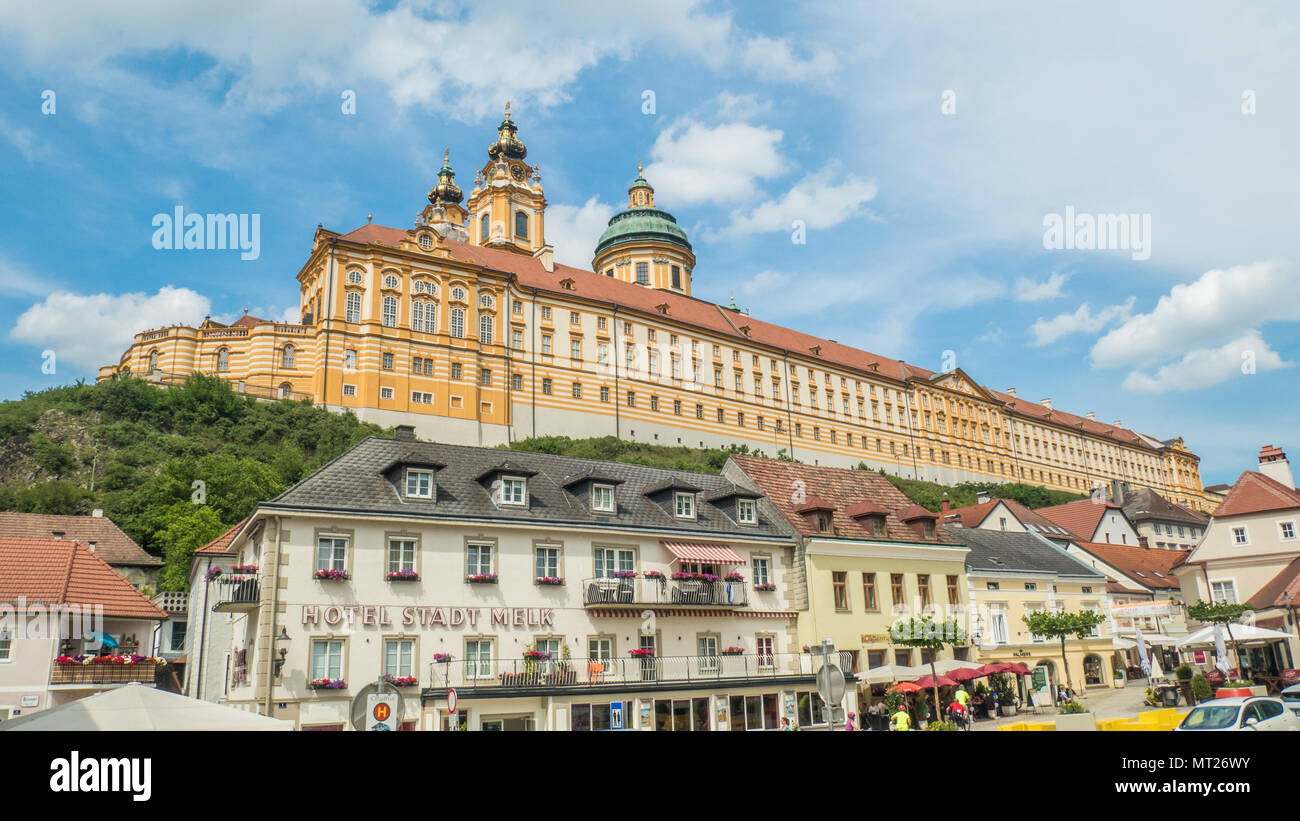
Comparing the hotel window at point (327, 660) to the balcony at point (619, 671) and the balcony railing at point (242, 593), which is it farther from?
the balcony at point (619, 671)

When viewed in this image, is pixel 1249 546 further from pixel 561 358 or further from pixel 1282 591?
pixel 561 358

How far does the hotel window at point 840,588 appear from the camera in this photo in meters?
35.5

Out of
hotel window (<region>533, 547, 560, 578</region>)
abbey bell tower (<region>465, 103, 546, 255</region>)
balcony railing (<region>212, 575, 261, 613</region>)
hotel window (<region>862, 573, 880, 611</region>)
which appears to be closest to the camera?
balcony railing (<region>212, 575, 261, 613</region>)

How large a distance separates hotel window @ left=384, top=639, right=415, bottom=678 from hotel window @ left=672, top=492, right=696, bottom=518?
11088 millimetres

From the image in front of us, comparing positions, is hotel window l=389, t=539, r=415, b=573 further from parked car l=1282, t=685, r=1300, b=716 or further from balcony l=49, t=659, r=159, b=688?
parked car l=1282, t=685, r=1300, b=716

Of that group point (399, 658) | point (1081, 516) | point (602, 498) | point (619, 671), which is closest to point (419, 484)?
point (399, 658)

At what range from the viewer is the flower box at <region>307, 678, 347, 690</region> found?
82.5 feet

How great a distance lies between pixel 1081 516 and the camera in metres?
69.2

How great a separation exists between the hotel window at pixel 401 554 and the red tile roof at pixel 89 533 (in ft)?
76.6

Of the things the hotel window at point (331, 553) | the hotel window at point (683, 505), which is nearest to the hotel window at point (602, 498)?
the hotel window at point (683, 505)

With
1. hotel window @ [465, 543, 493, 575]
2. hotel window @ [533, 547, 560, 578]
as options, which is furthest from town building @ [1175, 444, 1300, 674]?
hotel window @ [465, 543, 493, 575]

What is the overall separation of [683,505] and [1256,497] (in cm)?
3568
